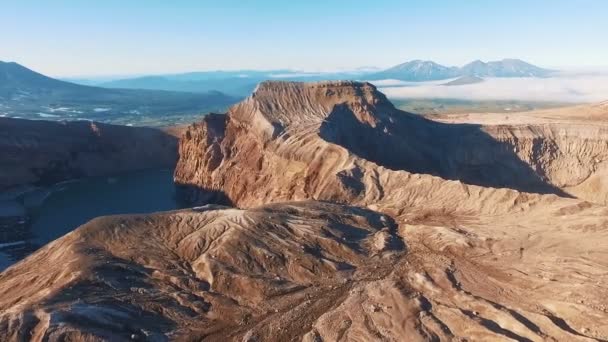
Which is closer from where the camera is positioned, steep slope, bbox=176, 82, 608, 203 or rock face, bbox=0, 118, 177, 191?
steep slope, bbox=176, 82, 608, 203

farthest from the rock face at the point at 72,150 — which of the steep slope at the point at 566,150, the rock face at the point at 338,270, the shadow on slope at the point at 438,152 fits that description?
the steep slope at the point at 566,150

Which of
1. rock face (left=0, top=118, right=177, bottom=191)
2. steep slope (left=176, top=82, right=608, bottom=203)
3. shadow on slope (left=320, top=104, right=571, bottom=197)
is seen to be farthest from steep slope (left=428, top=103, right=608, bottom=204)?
rock face (left=0, top=118, right=177, bottom=191)

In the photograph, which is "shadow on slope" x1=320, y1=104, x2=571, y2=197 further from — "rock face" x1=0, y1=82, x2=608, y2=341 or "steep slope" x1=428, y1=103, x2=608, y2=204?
"rock face" x1=0, y1=82, x2=608, y2=341

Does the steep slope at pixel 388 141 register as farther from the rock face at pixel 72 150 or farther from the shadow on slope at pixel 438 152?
the rock face at pixel 72 150

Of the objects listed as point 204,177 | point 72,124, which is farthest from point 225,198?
point 72,124

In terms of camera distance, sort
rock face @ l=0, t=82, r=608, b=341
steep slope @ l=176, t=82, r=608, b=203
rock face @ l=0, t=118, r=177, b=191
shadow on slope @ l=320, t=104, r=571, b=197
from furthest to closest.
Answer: rock face @ l=0, t=118, r=177, b=191, shadow on slope @ l=320, t=104, r=571, b=197, steep slope @ l=176, t=82, r=608, b=203, rock face @ l=0, t=82, r=608, b=341
